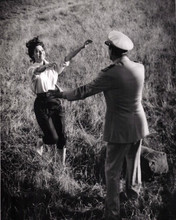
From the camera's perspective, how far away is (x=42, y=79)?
10.3 feet

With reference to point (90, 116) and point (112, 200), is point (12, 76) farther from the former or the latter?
point (112, 200)

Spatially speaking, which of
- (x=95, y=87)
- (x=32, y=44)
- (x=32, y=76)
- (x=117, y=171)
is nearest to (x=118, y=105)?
(x=95, y=87)

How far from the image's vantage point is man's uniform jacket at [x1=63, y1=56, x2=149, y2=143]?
2.60 meters

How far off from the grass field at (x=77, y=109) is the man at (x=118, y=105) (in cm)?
41

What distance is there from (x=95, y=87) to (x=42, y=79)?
2.34ft

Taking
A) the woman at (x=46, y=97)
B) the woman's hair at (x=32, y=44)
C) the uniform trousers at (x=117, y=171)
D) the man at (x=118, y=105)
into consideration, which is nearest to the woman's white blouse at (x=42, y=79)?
the woman at (x=46, y=97)

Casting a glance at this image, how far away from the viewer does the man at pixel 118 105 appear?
103 inches

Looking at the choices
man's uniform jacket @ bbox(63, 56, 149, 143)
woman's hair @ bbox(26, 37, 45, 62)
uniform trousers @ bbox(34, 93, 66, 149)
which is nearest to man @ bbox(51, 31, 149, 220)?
man's uniform jacket @ bbox(63, 56, 149, 143)

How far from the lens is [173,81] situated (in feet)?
13.5

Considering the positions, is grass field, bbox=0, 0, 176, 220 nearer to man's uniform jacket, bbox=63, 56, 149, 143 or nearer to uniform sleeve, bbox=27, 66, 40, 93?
uniform sleeve, bbox=27, 66, 40, 93

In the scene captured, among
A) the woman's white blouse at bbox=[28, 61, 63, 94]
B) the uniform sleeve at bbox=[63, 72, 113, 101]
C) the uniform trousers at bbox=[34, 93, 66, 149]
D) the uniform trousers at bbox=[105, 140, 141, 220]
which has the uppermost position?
the woman's white blouse at bbox=[28, 61, 63, 94]

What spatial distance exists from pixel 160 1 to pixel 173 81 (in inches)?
39.6

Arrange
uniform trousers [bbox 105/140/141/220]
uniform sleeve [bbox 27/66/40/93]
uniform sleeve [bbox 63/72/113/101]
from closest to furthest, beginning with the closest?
1. uniform sleeve [bbox 63/72/113/101]
2. uniform trousers [bbox 105/140/141/220]
3. uniform sleeve [bbox 27/66/40/93]

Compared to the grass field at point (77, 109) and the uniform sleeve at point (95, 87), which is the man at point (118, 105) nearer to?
the uniform sleeve at point (95, 87)
